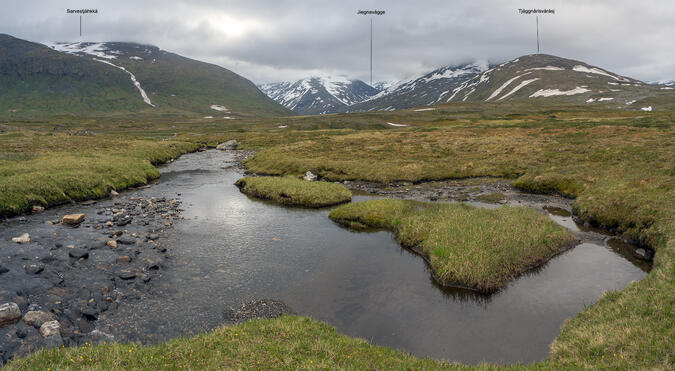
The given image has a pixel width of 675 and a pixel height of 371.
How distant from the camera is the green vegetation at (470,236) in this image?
16.8 meters

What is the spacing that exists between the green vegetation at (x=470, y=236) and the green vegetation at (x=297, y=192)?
15.2 feet

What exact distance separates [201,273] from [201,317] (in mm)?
4187

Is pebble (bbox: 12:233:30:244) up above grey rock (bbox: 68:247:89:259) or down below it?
above

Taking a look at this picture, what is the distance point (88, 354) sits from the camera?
9.70 metres

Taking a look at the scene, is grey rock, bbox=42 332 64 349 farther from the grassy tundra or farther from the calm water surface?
the grassy tundra

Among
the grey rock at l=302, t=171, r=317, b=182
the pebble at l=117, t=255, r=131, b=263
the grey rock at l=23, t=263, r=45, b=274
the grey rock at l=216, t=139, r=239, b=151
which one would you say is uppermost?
the grey rock at l=216, t=139, r=239, b=151

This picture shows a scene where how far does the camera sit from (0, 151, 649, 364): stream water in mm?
12797

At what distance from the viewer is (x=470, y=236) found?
19.7 metres

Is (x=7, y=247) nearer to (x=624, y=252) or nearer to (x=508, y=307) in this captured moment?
(x=508, y=307)

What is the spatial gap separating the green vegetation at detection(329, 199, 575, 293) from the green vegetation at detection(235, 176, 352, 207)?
4.64 m

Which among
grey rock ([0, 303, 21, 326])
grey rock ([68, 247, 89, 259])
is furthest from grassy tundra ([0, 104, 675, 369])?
grey rock ([68, 247, 89, 259])

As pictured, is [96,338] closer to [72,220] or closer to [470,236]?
[72,220]

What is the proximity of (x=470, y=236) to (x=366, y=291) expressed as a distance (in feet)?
24.4

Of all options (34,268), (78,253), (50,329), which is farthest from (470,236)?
(34,268)
